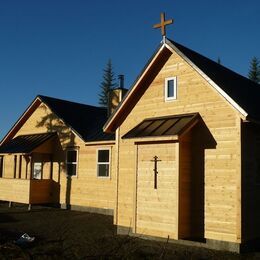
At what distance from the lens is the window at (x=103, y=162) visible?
21.1m

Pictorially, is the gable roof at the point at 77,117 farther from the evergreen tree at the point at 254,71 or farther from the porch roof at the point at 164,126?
the evergreen tree at the point at 254,71

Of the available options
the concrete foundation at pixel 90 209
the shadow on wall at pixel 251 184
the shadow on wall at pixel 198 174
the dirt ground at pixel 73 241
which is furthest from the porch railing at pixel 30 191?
the shadow on wall at pixel 251 184

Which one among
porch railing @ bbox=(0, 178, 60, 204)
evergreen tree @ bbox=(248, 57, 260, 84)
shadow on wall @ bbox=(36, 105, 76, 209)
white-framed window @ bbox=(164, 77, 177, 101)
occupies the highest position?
evergreen tree @ bbox=(248, 57, 260, 84)

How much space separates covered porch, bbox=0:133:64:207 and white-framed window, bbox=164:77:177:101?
391 inches

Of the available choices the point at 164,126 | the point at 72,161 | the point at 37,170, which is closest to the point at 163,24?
the point at 164,126

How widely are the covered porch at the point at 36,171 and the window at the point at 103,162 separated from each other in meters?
2.75

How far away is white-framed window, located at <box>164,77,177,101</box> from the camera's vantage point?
48.3 ft

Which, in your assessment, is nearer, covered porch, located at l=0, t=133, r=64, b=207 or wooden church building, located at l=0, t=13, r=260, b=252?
wooden church building, located at l=0, t=13, r=260, b=252

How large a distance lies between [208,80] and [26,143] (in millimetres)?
13508

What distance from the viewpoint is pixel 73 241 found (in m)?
13.4

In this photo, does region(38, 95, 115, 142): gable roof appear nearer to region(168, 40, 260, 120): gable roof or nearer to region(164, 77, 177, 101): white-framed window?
region(164, 77, 177, 101): white-framed window

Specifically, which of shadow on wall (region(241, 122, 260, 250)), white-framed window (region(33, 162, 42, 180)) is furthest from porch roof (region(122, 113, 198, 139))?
Answer: white-framed window (region(33, 162, 42, 180))

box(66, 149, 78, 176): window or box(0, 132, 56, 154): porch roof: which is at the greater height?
box(0, 132, 56, 154): porch roof

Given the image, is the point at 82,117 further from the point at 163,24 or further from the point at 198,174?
the point at 198,174
